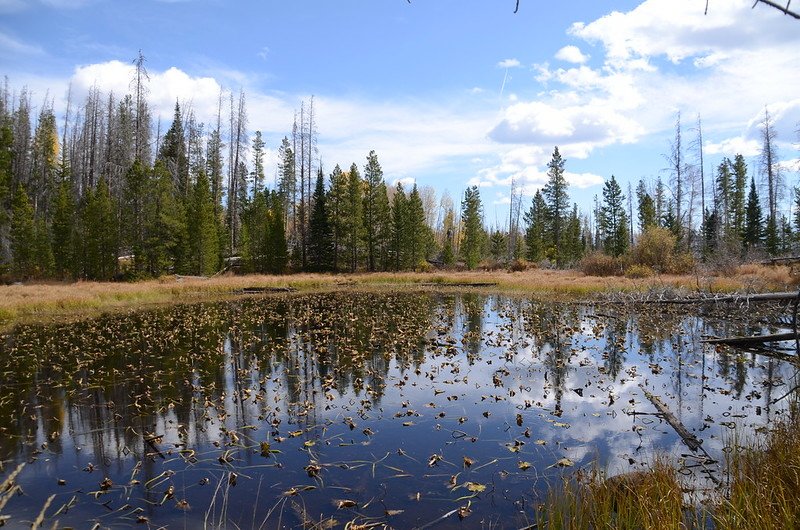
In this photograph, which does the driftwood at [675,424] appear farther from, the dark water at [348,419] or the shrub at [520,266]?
the shrub at [520,266]

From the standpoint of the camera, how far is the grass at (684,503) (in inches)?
145

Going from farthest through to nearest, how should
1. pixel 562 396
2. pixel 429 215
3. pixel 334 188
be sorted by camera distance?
pixel 429 215, pixel 334 188, pixel 562 396

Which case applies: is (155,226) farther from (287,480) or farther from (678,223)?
(678,223)

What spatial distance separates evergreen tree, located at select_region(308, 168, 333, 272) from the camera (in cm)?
5344

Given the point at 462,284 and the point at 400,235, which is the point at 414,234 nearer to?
the point at 400,235

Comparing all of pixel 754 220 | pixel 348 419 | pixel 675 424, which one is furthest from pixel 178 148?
pixel 754 220

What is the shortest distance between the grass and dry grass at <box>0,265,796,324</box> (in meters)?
12.8

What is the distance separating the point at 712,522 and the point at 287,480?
489 cm

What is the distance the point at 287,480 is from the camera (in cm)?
616

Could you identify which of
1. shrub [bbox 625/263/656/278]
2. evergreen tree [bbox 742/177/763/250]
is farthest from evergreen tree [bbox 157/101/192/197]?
evergreen tree [bbox 742/177/763/250]

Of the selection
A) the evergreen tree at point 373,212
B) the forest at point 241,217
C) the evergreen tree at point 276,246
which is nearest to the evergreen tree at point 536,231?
the forest at point 241,217

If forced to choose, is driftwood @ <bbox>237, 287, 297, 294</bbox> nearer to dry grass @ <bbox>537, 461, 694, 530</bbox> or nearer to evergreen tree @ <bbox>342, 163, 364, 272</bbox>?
evergreen tree @ <bbox>342, 163, 364, 272</bbox>

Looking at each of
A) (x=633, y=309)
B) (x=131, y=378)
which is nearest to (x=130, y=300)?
(x=131, y=378)

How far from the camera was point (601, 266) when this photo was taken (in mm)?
41188
